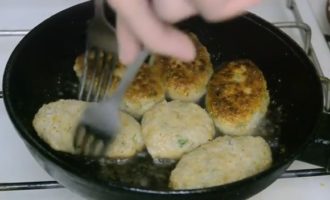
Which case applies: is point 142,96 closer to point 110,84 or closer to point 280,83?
point 110,84

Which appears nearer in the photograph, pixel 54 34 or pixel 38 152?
pixel 38 152

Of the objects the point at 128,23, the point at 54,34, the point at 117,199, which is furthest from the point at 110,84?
the point at 128,23

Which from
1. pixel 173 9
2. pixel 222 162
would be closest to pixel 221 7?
pixel 173 9

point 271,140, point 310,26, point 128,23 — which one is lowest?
point 271,140

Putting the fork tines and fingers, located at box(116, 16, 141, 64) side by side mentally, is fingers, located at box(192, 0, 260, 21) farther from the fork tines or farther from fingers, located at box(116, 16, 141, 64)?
the fork tines

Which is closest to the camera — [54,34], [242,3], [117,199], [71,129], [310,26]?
[242,3]
